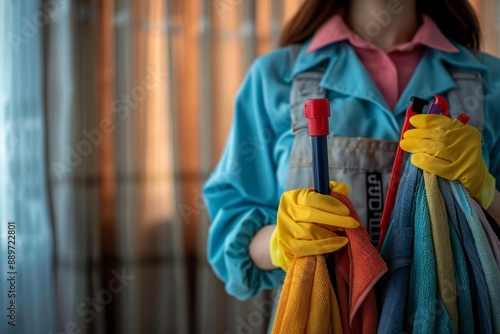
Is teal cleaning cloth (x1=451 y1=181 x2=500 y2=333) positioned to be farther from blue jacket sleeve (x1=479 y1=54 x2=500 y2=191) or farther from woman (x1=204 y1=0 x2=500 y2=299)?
blue jacket sleeve (x1=479 y1=54 x2=500 y2=191)

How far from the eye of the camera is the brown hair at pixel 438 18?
3.18ft

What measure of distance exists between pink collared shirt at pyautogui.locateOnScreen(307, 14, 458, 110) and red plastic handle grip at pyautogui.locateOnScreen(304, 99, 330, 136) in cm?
29

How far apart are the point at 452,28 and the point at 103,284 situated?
1169 mm

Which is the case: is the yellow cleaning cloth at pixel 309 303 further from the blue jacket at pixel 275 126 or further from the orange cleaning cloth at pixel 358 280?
the blue jacket at pixel 275 126

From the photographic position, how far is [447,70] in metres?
0.88

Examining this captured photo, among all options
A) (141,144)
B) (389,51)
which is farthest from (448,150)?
(141,144)

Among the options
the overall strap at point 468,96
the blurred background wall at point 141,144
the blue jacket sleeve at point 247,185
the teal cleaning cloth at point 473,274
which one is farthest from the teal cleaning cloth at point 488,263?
the blurred background wall at point 141,144

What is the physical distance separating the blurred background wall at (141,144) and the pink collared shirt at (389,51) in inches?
29.1

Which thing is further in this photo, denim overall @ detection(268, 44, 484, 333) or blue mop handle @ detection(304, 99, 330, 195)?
denim overall @ detection(268, 44, 484, 333)

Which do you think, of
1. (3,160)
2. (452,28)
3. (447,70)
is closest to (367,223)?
(447,70)

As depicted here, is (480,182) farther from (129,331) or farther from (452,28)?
(129,331)

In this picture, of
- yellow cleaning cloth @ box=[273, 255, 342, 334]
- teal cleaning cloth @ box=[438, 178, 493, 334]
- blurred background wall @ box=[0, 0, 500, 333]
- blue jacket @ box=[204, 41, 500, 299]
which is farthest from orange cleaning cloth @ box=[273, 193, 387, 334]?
blurred background wall @ box=[0, 0, 500, 333]

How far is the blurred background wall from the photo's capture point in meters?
1.48

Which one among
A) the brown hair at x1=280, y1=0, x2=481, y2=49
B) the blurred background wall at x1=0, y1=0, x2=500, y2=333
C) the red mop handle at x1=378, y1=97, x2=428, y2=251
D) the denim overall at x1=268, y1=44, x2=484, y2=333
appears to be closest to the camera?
the red mop handle at x1=378, y1=97, x2=428, y2=251
